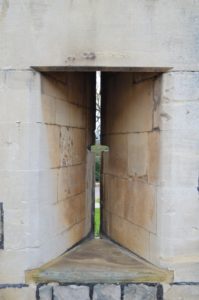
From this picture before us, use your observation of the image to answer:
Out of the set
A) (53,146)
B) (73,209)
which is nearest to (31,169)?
(53,146)

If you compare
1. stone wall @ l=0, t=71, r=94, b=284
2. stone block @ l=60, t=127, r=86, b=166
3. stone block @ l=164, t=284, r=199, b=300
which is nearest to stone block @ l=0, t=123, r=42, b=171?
stone wall @ l=0, t=71, r=94, b=284

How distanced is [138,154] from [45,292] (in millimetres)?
1188

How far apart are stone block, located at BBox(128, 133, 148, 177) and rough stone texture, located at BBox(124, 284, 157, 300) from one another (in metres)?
0.78

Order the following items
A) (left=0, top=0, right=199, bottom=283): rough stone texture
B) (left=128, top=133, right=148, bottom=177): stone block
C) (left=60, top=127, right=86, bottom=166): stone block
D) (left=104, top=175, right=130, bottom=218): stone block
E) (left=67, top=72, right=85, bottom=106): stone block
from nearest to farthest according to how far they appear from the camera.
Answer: (left=0, top=0, right=199, bottom=283): rough stone texture
(left=128, top=133, right=148, bottom=177): stone block
(left=60, top=127, right=86, bottom=166): stone block
(left=67, top=72, right=85, bottom=106): stone block
(left=104, top=175, right=130, bottom=218): stone block

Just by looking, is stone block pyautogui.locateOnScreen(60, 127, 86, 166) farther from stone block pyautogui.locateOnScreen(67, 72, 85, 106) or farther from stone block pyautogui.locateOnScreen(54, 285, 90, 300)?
stone block pyautogui.locateOnScreen(54, 285, 90, 300)

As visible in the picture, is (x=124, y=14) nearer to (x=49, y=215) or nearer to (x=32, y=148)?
A: (x=32, y=148)

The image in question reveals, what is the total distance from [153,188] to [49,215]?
0.75 m

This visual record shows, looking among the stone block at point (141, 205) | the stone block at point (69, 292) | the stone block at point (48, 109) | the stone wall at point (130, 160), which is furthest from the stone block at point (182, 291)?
the stone block at point (48, 109)

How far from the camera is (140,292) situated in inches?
106

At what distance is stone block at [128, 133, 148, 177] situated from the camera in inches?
115

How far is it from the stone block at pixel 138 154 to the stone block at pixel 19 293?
1.12 meters

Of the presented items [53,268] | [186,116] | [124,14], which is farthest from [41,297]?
[124,14]

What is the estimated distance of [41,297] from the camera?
2676 millimetres

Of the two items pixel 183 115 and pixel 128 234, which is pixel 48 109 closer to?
pixel 183 115
